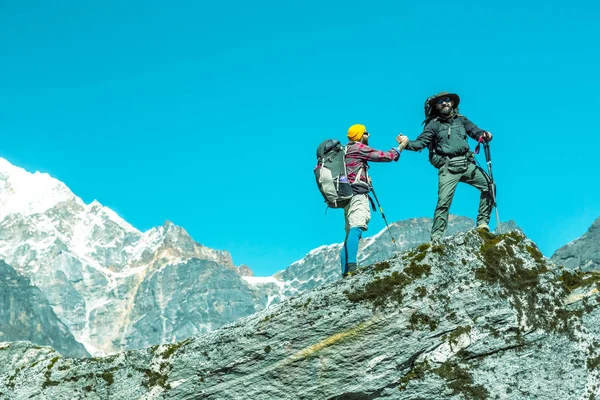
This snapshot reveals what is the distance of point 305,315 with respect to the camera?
14070 mm

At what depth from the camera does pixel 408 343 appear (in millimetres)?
13484

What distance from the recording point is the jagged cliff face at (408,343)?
1308 centimetres

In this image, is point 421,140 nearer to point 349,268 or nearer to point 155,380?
point 349,268

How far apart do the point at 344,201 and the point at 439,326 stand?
11.2 feet

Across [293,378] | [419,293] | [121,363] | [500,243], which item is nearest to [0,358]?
[121,363]

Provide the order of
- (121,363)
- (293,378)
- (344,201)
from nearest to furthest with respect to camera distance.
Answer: (293,378), (121,363), (344,201)

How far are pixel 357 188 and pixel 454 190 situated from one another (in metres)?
2.00

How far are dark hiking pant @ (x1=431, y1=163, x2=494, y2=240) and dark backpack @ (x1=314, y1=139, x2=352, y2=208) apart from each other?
5.98 ft

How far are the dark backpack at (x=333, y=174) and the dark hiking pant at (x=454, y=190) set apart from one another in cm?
182

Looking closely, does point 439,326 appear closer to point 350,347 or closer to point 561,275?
point 350,347

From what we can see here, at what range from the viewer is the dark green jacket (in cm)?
1625

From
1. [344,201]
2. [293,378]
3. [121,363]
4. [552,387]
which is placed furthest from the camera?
[344,201]

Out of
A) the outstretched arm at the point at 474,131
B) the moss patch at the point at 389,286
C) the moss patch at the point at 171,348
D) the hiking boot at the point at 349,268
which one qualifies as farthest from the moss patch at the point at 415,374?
the outstretched arm at the point at 474,131

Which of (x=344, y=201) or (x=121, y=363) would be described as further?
(x=344, y=201)
